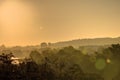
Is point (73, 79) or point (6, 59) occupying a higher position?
point (6, 59)

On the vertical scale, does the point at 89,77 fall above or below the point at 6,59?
below

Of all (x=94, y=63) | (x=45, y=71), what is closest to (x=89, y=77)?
(x=45, y=71)

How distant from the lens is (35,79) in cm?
4303

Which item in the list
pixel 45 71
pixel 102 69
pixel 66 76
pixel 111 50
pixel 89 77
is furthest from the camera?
pixel 111 50

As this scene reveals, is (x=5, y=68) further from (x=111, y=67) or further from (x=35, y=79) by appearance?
(x=111, y=67)

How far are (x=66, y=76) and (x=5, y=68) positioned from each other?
35.9 ft

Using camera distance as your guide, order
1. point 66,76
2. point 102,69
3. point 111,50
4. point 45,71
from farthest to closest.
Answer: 1. point 111,50
2. point 102,69
3. point 66,76
4. point 45,71

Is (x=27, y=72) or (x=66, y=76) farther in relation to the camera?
(x=66, y=76)

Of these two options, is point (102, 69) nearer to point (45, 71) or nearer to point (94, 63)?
point (94, 63)

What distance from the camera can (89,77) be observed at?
54156mm

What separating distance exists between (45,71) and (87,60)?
128 ft

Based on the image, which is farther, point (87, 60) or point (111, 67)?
point (87, 60)

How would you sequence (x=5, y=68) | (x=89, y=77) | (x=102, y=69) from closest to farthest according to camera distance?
1. (x=5, y=68)
2. (x=89, y=77)
3. (x=102, y=69)

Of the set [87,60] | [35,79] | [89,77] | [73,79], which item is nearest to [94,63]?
[87,60]
